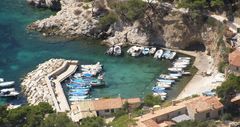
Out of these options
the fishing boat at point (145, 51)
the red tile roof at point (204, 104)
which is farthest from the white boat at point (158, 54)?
the red tile roof at point (204, 104)

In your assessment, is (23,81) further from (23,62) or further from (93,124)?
(93,124)

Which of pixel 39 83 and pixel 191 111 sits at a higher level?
pixel 39 83

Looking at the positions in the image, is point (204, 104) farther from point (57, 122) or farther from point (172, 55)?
point (172, 55)

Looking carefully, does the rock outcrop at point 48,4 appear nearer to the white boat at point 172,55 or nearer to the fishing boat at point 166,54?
the fishing boat at point 166,54

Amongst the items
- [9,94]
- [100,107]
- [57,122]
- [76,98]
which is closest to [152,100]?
[100,107]

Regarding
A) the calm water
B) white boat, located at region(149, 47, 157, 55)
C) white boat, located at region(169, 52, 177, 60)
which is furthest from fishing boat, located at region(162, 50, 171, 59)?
white boat, located at region(149, 47, 157, 55)
